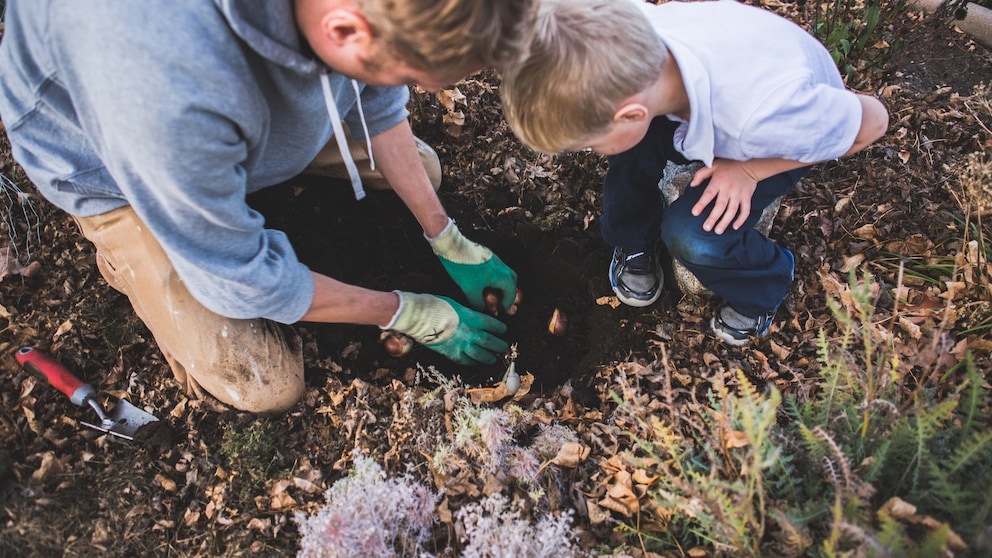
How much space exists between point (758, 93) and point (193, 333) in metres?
2.09

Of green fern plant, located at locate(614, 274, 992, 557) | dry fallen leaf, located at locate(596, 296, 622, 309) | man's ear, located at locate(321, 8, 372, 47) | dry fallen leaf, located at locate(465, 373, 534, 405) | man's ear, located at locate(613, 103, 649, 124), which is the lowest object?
dry fallen leaf, located at locate(465, 373, 534, 405)

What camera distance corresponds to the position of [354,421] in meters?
2.36

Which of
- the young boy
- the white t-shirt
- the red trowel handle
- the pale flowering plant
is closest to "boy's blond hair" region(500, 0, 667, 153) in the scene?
the young boy

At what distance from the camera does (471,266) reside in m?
2.73

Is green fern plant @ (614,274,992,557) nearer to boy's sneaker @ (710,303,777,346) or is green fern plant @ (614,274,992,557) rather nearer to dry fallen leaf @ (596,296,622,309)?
boy's sneaker @ (710,303,777,346)

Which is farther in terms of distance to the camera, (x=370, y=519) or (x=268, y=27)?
(x=370, y=519)

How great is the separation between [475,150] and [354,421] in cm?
156

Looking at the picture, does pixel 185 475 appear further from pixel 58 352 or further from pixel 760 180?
pixel 760 180

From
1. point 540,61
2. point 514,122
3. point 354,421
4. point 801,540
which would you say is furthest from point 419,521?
point 540,61

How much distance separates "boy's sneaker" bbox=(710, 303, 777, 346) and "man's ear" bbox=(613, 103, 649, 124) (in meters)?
1.08

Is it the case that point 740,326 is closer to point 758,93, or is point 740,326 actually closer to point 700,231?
point 700,231

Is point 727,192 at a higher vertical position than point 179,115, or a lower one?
lower

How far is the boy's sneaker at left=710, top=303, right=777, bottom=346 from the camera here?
2.48m

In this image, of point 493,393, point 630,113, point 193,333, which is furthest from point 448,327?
point 630,113
